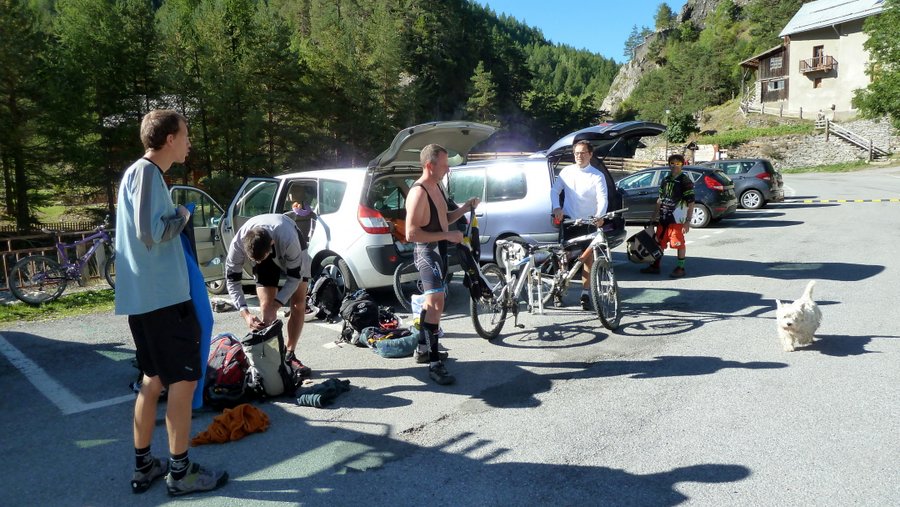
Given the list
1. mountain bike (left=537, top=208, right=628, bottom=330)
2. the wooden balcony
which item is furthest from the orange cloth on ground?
the wooden balcony

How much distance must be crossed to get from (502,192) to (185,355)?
6.81 meters

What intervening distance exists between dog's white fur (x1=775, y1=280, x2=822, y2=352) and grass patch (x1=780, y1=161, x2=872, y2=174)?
4085 cm

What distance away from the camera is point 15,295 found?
8789 millimetres

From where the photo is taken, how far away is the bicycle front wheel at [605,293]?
597cm

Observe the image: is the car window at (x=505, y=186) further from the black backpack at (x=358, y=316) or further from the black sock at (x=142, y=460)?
the black sock at (x=142, y=460)

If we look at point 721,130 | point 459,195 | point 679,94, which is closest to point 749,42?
point 679,94

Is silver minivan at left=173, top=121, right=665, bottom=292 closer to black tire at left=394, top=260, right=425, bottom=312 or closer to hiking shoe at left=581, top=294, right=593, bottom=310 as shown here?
black tire at left=394, top=260, right=425, bottom=312

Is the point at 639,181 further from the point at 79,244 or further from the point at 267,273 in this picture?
the point at 267,273

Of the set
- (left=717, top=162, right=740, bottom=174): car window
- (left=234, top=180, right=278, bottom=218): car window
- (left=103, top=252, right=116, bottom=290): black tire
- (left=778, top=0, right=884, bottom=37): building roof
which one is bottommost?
(left=103, top=252, right=116, bottom=290): black tire

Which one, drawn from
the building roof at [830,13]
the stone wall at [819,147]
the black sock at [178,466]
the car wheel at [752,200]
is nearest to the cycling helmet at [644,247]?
the black sock at [178,466]

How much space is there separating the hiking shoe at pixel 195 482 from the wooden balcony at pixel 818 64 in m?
69.1

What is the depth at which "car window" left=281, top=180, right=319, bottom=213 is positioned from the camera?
8.01 metres

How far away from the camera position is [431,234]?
487 cm

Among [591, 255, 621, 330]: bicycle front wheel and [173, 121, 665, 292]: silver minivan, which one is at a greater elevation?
[173, 121, 665, 292]: silver minivan
